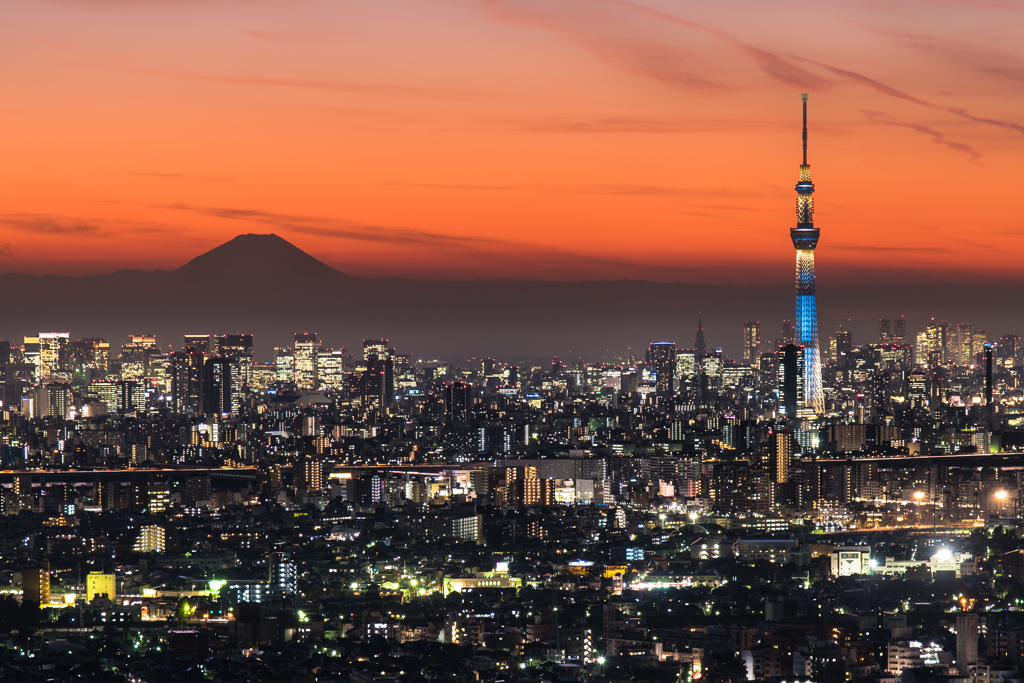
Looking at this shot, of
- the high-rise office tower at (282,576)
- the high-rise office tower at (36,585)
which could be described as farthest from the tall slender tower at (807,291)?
the high-rise office tower at (36,585)

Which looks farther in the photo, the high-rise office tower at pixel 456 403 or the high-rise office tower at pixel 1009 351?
the high-rise office tower at pixel 1009 351

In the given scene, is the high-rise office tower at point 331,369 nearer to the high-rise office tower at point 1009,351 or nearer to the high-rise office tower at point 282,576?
the high-rise office tower at point 1009,351

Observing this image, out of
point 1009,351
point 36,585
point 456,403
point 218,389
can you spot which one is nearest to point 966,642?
point 36,585

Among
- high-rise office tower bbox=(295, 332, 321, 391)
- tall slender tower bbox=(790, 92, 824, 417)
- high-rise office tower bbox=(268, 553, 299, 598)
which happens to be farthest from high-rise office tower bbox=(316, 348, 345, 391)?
high-rise office tower bbox=(268, 553, 299, 598)

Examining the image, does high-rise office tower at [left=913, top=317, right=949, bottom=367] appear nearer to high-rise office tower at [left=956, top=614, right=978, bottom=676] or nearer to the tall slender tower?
the tall slender tower

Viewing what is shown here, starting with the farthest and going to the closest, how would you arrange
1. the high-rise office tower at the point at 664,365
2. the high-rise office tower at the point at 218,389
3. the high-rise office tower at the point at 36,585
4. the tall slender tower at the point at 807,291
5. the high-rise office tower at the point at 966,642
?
the high-rise office tower at the point at 664,365
the high-rise office tower at the point at 218,389
the tall slender tower at the point at 807,291
the high-rise office tower at the point at 36,585
the high-rise office tower at the point at 966,642

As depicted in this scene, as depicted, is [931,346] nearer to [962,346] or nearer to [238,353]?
[962,346]
